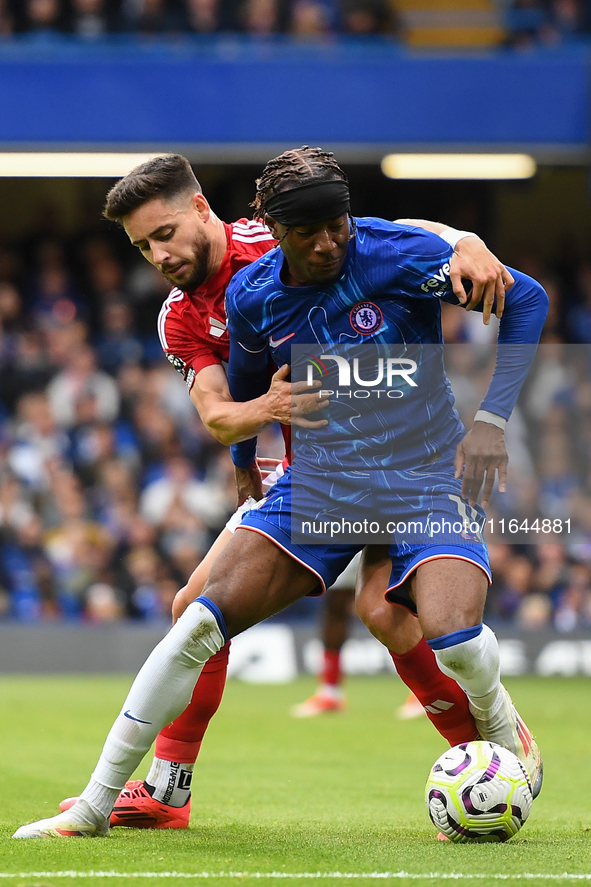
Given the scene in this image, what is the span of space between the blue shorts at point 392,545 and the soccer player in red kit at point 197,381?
239 mm

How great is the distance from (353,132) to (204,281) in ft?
29.5

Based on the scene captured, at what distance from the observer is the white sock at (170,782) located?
175 inches

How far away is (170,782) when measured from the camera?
446 centimetres

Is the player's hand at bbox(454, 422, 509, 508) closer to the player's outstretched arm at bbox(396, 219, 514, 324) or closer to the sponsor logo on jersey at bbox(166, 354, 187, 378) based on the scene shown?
the player's outstretched arm at bbox(396, 219, 514, 324)

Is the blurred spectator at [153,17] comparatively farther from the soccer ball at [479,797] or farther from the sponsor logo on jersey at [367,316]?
the soccer ball at [479,797]

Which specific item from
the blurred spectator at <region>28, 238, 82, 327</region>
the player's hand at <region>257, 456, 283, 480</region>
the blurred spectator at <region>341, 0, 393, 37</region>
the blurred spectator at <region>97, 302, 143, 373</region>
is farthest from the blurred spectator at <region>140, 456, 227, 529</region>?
the player's hand at <region>257, 456, 283, 480</region>

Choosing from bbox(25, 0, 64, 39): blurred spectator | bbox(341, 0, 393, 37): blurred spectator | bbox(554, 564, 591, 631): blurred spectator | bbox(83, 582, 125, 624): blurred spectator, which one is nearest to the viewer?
bbox(554, 564, 591, 631): blurred spectator

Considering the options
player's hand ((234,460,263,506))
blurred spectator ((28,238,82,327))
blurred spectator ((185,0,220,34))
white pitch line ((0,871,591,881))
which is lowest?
blurred spectator ((28,238,82,327))

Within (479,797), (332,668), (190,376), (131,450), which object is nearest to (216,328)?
(190,376)

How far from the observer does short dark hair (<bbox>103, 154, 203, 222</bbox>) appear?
4.49m

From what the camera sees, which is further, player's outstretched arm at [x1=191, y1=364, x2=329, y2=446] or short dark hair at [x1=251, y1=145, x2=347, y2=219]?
player's outstretched arm at [x1=191, y1=364, x2=329, y2=446]

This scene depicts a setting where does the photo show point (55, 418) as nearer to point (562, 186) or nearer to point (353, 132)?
point (353, 132)

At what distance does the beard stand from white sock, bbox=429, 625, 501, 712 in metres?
1.61

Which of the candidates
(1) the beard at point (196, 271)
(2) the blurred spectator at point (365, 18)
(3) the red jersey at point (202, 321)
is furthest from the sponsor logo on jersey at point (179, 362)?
(2) the blurred spectator at point (365, 18)
